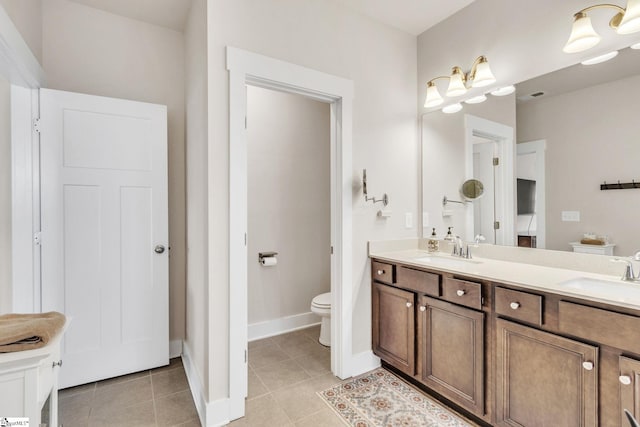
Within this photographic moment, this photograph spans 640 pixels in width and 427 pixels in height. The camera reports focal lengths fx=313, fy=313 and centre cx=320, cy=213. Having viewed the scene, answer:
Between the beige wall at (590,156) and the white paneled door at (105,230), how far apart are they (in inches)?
106

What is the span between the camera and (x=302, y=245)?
3371 mm

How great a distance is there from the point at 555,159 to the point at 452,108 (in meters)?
0.82

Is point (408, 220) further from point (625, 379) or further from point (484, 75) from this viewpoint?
point (625, 379)

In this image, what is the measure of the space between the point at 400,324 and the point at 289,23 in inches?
85.4

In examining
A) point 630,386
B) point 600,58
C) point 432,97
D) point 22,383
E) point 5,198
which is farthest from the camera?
point 432,97

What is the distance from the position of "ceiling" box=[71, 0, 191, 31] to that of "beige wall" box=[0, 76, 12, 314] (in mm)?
928

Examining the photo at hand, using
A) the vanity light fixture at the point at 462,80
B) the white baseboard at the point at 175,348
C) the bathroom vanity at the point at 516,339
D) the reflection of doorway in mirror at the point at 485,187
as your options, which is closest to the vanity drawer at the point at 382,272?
the bathroom vanity at the point at 516,339

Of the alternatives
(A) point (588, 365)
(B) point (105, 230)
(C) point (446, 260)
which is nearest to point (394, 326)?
(C) point (446, 260)

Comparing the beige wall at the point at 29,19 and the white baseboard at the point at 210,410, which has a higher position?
the beige wall at the point at 29,19

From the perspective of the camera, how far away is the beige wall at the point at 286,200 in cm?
309

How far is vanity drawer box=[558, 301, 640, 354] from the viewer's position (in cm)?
118

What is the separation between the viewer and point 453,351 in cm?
184

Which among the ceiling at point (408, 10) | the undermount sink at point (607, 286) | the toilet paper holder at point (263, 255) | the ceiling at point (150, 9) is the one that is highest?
the ceiling at point (150, 9)

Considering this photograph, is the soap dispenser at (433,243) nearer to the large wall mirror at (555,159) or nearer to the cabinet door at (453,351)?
the large wall mirror at (555,159)
